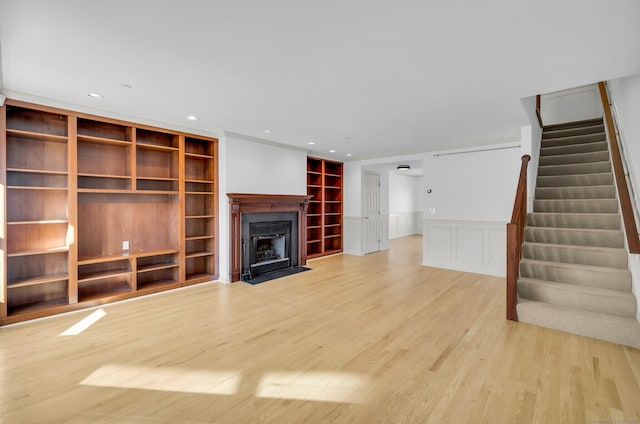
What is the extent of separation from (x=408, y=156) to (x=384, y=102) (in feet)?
10.8

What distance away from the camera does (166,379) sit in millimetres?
2139

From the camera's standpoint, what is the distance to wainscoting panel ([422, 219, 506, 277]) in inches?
203

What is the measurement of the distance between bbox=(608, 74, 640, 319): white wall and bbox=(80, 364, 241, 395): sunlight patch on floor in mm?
3696

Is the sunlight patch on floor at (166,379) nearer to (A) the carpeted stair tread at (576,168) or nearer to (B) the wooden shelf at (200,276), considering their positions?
(B) the wooden shelf at (200,276)

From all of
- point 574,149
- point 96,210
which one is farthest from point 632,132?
point 96,210

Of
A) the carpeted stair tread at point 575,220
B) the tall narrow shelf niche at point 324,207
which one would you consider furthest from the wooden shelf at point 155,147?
the carpeted stair tread at point 575,220

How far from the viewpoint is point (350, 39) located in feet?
6.65

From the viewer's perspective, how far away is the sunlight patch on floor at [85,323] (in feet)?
9.60

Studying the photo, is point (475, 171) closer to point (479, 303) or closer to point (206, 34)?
point (479, 303)

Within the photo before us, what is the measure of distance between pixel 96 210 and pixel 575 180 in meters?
6.86

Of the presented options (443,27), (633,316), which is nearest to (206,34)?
(443,27)

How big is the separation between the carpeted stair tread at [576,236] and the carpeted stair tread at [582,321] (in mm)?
1006

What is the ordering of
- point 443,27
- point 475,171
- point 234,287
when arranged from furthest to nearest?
point 475,171 < point 234,287 < point 443,27

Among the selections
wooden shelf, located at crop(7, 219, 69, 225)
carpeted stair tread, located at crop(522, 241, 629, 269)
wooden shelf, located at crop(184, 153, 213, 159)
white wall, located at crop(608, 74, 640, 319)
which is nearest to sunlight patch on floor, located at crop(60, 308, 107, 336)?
wooden shelf, located at crop(7, 219, 69, 225)
